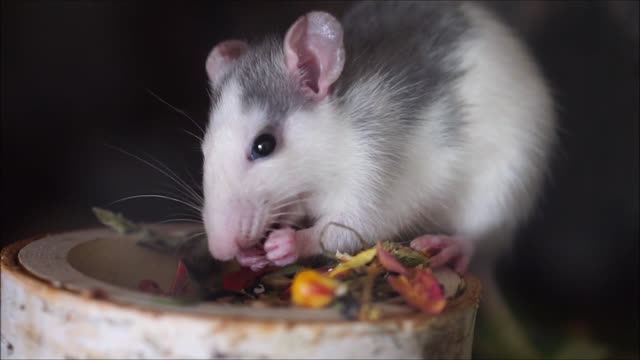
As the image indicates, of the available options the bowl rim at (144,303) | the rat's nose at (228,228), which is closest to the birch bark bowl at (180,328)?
the bowl rim at (144,303)

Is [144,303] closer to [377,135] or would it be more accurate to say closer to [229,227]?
[229,227]

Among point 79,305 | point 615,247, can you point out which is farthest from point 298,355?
point 615,247

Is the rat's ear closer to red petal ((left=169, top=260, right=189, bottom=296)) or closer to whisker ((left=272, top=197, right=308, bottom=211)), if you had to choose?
whisker ((left=272, top=197, right=308, bottom=211))

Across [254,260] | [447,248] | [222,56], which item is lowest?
[447,248]

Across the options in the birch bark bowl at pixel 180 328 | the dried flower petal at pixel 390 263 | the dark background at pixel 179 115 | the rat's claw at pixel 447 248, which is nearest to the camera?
the birch bark bowl at pixel 180 328

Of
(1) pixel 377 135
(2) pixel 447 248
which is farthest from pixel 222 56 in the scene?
(2) pixel 447 248

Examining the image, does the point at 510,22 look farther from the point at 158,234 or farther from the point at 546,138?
the point at 158,234

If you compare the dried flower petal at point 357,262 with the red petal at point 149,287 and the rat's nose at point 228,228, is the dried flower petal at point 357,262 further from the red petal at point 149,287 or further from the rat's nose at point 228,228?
the red petal at point 149,287
